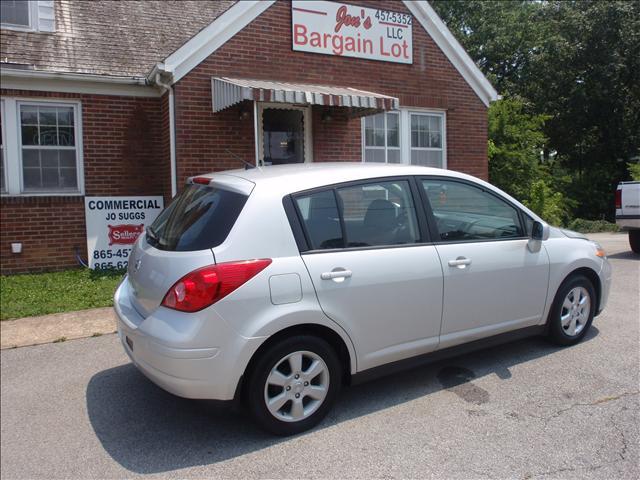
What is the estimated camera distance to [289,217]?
3682mm

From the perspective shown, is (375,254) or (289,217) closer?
(289,217)

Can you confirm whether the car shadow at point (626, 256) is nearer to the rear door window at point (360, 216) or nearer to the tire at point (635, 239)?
the tire at point (635, 239)

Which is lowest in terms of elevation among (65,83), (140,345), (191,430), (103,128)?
(191,430)

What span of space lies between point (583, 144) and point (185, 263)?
21.9 meters

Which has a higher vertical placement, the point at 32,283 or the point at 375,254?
the point at 375,254

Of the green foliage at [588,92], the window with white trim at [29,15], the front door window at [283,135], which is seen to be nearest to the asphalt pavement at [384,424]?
the front door window at [283,135]

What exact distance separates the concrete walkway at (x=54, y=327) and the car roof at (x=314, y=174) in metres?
2.82

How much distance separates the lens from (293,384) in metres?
3.60

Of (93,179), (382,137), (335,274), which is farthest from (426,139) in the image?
(335,274)

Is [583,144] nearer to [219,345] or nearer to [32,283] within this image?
[32,283]

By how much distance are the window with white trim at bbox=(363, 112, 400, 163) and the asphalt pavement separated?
636cm

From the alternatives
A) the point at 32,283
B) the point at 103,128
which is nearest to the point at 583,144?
the point at 103,128

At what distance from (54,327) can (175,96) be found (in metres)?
4.27

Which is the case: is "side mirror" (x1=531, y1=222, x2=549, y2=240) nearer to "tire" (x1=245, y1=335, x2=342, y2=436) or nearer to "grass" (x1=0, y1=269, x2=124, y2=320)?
"tire" (x1=245, y1=335, x2=342, y2=436)
